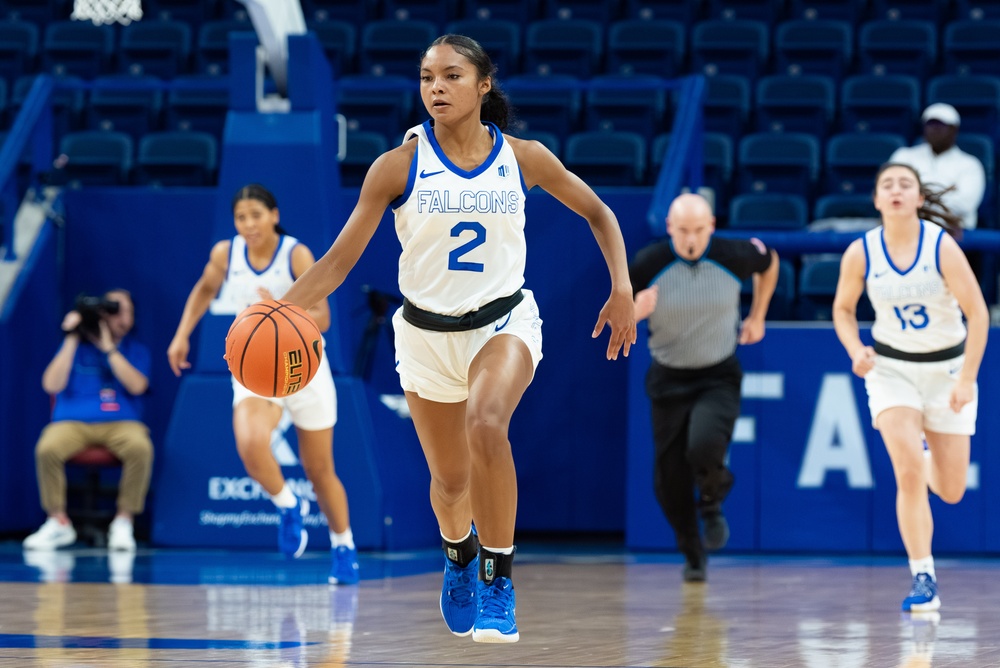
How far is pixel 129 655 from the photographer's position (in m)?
5.61

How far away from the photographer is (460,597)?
18.9 ft

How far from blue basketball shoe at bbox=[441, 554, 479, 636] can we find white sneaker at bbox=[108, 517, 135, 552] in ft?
18.2

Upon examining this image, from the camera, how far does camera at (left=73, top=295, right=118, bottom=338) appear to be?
11.2 m

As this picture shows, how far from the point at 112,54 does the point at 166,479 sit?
18.9 ft

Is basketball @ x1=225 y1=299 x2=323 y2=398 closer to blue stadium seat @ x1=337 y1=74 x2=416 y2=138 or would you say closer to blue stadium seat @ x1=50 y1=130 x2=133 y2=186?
blue stadium seat @ x1=50 y1=130 x2=133 y2=186

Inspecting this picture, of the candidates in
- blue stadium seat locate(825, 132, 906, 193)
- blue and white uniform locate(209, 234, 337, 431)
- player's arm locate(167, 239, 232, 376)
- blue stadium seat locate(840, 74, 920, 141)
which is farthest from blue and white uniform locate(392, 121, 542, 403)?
blue stadium seat locate(840, 74, 920, 141)

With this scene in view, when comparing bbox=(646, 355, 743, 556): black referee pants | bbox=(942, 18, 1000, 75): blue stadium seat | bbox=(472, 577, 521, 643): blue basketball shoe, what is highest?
bbox=(942, 18, 1000, 75): blue stadium seat

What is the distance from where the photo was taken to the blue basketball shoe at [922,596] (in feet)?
24.1

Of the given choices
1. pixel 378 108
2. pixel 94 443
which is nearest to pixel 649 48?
pixel 378 108

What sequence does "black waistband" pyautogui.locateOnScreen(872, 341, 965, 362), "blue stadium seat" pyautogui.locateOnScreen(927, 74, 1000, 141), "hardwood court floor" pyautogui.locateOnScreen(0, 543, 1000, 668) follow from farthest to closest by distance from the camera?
"blue stadium seat" pyautogui.locateOnScreen(927, 74, 1000, 141), "black waistband" pyautogui.locateOnScreen(872, 341, 965, 362), "hardwood court floor" pyautogui.locateOnScreen(0, 543, 1000, 668)

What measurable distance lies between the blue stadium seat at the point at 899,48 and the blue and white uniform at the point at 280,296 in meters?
7.15

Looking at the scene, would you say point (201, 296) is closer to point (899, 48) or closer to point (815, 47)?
point (815, 47)

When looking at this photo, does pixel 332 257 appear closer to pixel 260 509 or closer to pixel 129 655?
pixel 129 655

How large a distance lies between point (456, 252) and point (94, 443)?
6396mm
